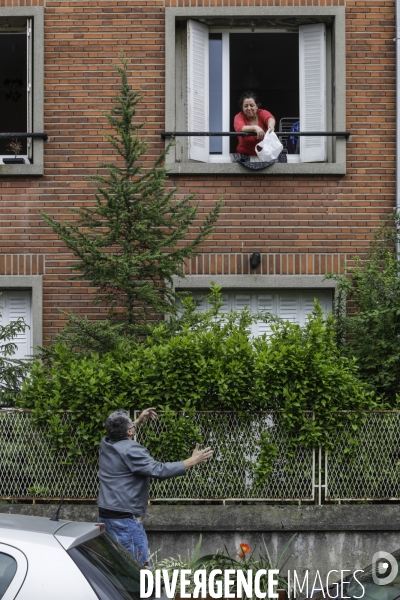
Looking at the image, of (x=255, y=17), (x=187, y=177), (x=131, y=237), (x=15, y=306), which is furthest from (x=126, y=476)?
(x=255, y=17)

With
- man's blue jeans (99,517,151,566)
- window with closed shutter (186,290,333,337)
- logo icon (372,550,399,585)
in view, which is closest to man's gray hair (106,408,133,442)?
man's blue jeans (99,517,151,566)

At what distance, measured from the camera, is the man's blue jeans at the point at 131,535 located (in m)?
7.44

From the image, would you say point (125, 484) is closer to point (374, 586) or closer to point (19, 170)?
point (374, 586)

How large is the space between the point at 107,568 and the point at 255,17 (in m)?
9.34

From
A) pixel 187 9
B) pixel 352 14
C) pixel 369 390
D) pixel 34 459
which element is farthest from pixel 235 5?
A: pixel 34 459

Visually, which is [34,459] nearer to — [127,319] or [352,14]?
[127,319]

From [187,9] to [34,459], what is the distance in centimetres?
624

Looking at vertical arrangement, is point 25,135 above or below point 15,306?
above

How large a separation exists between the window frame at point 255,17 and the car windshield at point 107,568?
763 cm

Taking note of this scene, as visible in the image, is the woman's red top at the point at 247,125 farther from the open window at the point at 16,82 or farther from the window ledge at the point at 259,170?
the open window at the point at 16,82

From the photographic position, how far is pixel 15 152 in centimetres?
1235

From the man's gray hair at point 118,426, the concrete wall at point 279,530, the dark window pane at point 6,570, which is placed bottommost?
the concrete wall at point 279,530

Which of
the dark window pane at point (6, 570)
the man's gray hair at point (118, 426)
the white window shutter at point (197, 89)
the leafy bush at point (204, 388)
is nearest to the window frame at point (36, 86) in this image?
the white window shutter at point (197, 89)

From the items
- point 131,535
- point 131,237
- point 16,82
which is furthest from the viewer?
point 16,82
